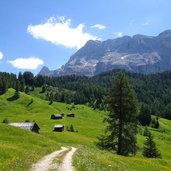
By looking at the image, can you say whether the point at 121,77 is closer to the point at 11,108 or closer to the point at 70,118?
the point at 70,118

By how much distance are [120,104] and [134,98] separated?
2.48 metres

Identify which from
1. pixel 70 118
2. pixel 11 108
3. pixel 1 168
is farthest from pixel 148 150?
pixel 11 108

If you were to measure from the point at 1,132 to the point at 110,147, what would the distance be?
59.7 feet

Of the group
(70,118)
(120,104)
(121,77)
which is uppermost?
(121,77)

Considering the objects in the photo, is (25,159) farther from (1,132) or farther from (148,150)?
(148,150)

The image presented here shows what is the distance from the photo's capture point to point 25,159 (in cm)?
3228

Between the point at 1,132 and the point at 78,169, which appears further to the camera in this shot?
the point at 1,132

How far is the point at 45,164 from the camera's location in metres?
30.9

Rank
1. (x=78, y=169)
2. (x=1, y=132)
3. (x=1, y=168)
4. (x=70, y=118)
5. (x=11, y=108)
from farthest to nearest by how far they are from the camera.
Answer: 1. (x=11, y=108)
2. (x=70, y=118)
3. (x=1, y=132)
4. (x=78, y=169)
5. (x=1, y=168)

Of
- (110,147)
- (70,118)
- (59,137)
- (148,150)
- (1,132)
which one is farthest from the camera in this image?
(70,118)

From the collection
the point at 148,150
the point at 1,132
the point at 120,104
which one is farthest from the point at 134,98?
the point at 148,150

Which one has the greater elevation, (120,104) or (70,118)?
(120,104)

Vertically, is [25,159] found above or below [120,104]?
below

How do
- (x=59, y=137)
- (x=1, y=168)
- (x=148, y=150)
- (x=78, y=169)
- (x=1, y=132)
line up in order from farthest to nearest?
1. (x=59, y=137)
2. (x=148, y=150)
3. (x=1, y=132)
4. (x=78, y=169)
5. (x=1, y=168)
